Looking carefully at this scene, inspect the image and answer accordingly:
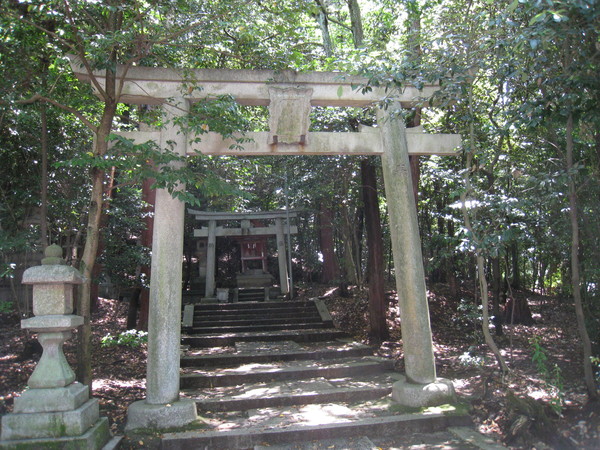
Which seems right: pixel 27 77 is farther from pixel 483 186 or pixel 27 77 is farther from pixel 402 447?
pixel 483 186

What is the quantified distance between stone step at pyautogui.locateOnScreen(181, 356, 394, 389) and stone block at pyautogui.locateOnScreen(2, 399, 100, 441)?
8.48 feet

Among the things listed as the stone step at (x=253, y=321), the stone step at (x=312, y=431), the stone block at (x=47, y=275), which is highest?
the stone block at (x=47, y=275)

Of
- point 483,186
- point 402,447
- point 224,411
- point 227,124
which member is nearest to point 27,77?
point 227,124

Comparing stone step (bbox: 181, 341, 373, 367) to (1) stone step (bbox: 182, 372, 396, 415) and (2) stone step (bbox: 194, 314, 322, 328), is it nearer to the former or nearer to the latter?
(1) stone step (bbox: 182, 372, 396, 415)

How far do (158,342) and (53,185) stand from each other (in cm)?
437

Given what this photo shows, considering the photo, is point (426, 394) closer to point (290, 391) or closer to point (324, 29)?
point (290, 391)

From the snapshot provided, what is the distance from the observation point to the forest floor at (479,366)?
176 inches

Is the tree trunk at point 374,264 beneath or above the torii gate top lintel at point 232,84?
beneath

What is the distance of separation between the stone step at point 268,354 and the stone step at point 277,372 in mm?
252

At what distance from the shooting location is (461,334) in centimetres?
997

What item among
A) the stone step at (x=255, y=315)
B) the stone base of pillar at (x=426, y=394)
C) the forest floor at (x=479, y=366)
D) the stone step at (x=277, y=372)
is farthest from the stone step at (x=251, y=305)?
the stone base of pillar at (x=426, y=394)

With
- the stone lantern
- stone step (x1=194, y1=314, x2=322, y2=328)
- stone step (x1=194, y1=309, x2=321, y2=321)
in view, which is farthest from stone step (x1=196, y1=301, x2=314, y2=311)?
the stone lantern

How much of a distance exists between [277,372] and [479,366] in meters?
2.83

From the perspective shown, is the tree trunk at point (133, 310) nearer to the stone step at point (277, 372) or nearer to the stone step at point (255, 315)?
the stone step at point (255, 315)
